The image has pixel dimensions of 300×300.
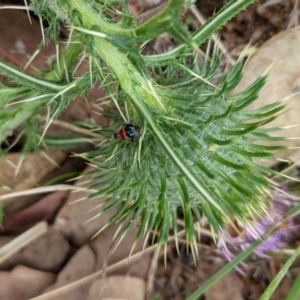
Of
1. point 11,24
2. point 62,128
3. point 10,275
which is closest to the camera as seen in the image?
point 10,275

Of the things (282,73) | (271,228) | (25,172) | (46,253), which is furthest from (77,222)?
(282,73)

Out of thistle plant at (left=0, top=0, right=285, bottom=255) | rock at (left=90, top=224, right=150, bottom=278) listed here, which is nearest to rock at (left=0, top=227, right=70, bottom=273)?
rock at (left=90, top=224, right=150, bottom=278)

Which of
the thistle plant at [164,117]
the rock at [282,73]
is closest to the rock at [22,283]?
the thistle plant at [164,117]

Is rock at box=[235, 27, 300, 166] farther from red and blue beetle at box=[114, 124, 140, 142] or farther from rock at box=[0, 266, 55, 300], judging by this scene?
rock at box=[0, 266, 55, 300]

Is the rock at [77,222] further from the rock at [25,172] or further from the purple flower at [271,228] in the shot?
the purple flower at [271,228]

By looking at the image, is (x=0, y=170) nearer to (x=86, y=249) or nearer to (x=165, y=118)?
(x=86, y=249)

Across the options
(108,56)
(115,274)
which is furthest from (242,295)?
(108,56)

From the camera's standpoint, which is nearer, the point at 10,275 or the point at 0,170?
the point at 10,275
